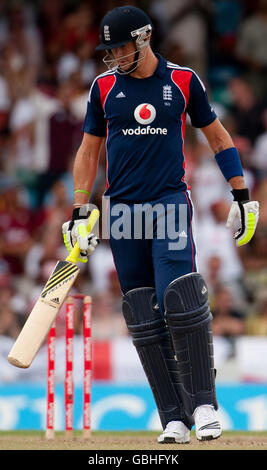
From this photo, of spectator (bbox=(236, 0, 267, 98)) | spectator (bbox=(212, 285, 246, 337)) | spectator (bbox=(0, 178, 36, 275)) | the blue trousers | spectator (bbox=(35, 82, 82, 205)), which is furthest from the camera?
spectator (bbox=(236, 0, 267, 98))

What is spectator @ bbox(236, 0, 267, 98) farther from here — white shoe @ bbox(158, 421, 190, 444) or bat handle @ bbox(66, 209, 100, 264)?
white shoe @ bbox(158, 421, 190, 444)

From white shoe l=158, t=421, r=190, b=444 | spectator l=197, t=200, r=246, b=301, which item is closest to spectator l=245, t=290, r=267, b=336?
spectator l=197, t=200, r=246, b=301

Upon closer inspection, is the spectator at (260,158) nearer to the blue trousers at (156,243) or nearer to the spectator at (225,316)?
the spectator at (225,316)

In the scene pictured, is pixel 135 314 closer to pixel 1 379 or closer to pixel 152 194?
pixel 152 194

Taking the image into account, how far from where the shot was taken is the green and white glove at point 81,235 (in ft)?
16.8

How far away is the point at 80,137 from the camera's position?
10.4m

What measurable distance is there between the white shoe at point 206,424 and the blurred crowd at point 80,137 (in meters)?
3.89

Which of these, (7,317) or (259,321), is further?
(259,321)

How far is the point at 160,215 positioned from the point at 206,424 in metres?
1.01

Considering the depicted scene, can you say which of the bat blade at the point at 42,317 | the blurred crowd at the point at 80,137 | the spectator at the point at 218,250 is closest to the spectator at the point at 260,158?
the blurred crowd at the point at 80,137

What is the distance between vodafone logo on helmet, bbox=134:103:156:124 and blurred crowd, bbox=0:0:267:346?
387 cm

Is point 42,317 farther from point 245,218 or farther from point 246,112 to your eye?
point 246,112

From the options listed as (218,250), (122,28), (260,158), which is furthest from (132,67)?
→ (260,158)

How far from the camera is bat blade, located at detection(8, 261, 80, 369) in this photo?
15.8 feet
